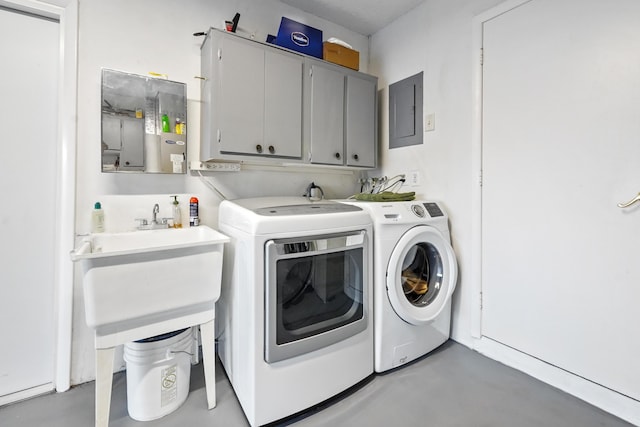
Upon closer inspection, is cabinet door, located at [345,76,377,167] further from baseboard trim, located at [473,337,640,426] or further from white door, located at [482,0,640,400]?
baseboard trim, located at [473,337,640,426]

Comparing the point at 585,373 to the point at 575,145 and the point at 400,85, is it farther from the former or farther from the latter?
the point at 400,85

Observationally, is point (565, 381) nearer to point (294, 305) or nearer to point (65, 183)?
point (294, 305)

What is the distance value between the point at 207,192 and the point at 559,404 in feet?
7.83

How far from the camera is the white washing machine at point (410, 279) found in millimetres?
1630

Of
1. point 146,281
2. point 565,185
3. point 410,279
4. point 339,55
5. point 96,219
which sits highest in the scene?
point 339,55

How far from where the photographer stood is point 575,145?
4.84 feet

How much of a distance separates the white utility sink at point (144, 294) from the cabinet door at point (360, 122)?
1.41 meters

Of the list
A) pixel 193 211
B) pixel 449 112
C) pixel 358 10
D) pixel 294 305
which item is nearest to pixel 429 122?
pixel 449 112

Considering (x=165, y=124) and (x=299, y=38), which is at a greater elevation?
(x=299, y=38)

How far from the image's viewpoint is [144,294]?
1.21 metres

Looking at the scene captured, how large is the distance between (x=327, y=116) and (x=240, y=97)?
685 mm

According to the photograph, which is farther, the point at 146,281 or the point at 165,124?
the point at 165,124

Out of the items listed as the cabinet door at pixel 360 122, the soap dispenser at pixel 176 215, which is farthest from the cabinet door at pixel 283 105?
the soap dispenser at pixel 176 215

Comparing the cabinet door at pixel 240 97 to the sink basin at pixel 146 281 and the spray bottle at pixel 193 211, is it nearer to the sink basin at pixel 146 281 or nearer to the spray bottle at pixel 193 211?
the spray bottle at pixel 193 211
